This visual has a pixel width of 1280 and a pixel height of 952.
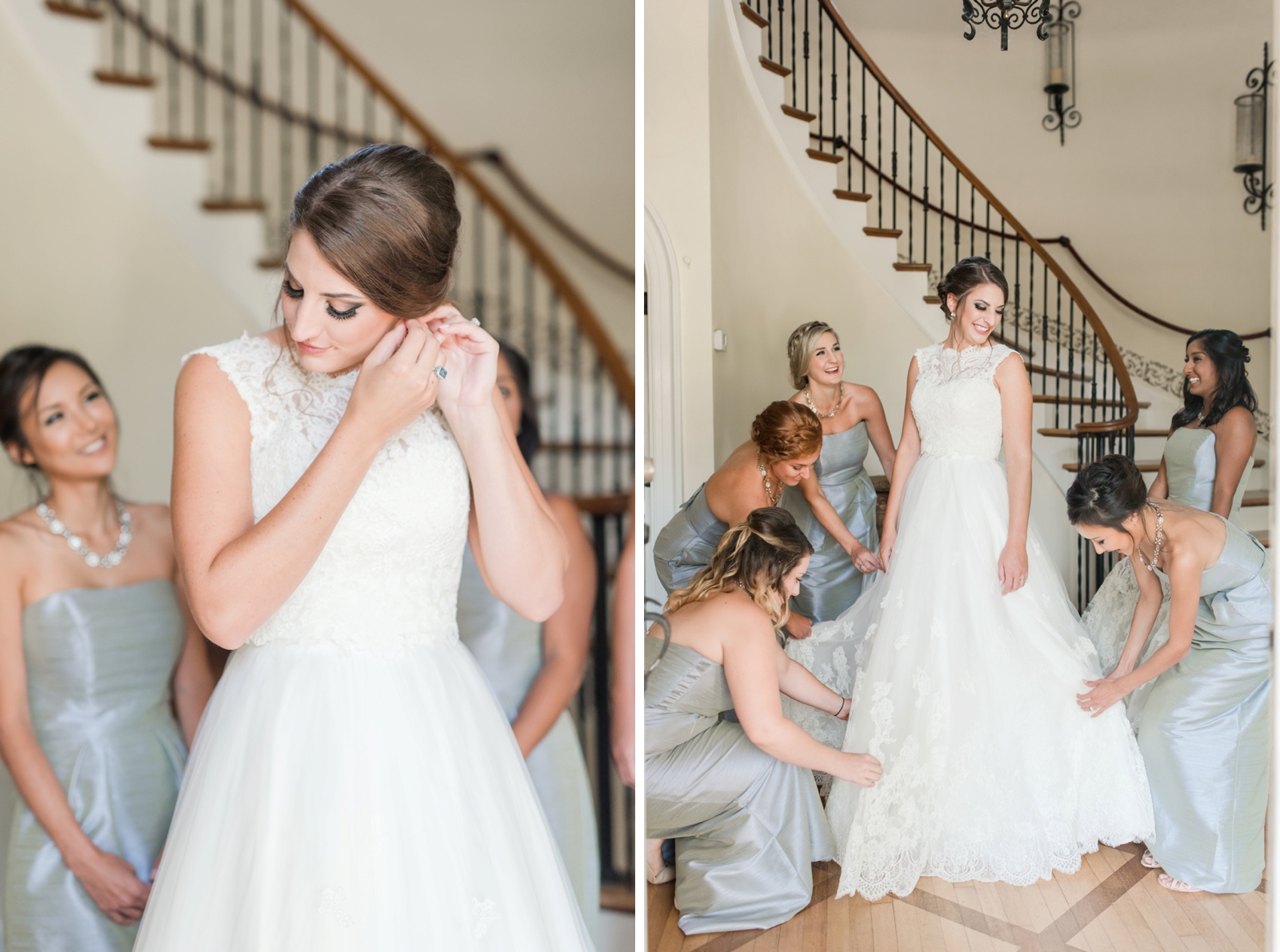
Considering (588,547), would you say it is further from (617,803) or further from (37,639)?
(37,639)

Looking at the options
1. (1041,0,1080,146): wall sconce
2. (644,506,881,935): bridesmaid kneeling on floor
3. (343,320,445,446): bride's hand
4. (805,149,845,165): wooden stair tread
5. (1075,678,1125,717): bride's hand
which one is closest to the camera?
(343,320,445,446): bride's hand

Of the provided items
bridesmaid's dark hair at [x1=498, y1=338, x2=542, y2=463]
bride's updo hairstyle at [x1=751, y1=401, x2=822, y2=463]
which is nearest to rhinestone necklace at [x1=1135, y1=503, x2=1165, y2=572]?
bride's updo hairstyle at [x1=751, y1=401, x2=822, y2=463]

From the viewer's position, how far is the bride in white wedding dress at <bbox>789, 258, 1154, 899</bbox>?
→ 6.16ft

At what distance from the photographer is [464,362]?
132cm

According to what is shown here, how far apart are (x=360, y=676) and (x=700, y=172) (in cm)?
154

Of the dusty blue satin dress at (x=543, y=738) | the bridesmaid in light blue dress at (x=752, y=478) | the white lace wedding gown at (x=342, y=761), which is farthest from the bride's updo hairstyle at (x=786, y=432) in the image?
the white lace wedding gown at (x=342, y=761)

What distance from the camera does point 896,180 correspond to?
2.25m

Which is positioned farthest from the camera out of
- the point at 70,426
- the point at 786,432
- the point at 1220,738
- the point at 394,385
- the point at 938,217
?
the point at 938,217

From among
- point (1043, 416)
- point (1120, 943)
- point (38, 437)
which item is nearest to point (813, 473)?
point (1043, 416)

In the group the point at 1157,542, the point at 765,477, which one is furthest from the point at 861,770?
the point at 1157,542

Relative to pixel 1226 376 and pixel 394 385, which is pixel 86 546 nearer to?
pixel 394 385

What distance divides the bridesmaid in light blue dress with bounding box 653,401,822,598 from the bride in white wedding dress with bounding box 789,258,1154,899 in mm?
270

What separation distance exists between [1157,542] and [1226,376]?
405 mm

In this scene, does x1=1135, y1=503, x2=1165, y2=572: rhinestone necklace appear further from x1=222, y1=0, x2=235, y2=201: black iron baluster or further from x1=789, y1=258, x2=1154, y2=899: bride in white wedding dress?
x1=222, y1=0, x2=235, y2=201: black iron baluster
